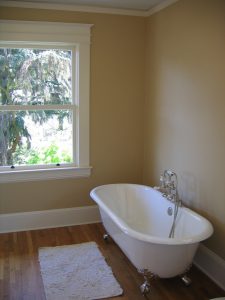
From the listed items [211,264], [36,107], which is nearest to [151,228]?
[211,264]

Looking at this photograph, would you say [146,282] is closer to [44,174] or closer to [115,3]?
[44,174]

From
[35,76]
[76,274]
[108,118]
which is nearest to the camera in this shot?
[76,274]

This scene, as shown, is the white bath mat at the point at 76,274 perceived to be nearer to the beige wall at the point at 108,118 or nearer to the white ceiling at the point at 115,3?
the beige wall at the point at 108,118

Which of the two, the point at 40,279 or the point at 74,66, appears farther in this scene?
the point at 74,66

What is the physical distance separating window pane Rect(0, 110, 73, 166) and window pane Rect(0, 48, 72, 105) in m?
0.15

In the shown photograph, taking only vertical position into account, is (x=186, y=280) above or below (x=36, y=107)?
below

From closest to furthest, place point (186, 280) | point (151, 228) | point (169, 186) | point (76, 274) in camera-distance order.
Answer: point (186, 280) → point (76, 274) → point (169, 186) → point (151, 228)

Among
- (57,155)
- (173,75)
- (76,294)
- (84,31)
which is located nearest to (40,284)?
(76,294)

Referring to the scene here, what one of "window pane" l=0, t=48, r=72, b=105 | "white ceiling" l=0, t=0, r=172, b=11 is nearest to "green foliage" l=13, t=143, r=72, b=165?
"window pane" l=0, t=48, r=72, b=105

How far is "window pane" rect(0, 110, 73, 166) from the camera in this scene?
3.78 metres

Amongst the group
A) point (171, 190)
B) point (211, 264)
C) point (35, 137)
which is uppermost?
point (35, 137)

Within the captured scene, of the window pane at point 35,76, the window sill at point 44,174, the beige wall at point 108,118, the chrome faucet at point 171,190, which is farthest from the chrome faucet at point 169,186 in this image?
the window pane at point 35,76

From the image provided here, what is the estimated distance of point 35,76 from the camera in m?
3.78

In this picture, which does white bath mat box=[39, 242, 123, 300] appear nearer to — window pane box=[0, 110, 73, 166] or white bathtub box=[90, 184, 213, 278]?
white bathtub box=[90, 184, 213, 278]
